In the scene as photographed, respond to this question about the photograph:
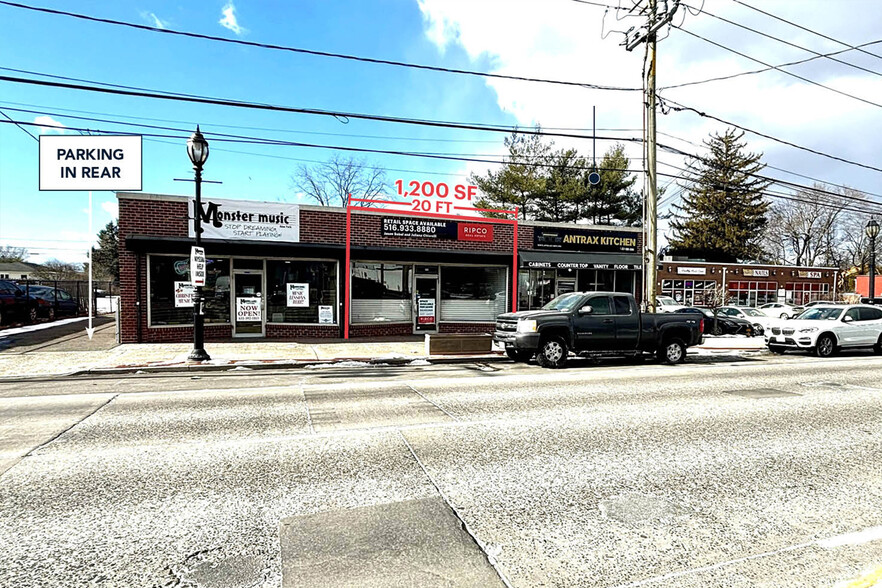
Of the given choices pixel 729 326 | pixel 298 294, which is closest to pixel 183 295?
pixel 298 294

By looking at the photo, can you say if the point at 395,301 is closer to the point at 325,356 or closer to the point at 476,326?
the point at 476,326

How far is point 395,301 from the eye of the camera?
17.5 metres

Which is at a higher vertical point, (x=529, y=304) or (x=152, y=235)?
(x=152, y=235)

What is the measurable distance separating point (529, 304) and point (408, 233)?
581cm

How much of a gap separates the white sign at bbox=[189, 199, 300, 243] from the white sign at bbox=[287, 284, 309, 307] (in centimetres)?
157

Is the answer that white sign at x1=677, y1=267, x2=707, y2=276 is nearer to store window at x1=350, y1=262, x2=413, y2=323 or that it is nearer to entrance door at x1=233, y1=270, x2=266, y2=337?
store window at x1=350, y1=262, x2=413, y2=323

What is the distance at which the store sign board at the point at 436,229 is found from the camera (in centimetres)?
1712

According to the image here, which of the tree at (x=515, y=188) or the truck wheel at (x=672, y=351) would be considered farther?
the tree at (x=515, y=188)

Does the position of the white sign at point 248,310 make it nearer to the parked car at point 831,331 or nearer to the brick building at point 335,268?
the brick building at point 335,268

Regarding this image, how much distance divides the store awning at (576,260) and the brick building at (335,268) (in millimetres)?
49

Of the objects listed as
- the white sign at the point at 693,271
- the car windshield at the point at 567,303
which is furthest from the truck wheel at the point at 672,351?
the white sign at the point at 693,271

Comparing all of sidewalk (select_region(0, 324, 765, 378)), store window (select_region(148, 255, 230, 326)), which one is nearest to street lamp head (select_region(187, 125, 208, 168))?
store window (select_region(148, 255, 230, 326))

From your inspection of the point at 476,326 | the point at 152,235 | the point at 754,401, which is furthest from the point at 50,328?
the point at 754,401

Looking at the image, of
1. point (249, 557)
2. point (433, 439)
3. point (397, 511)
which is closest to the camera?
point (249, 557)
